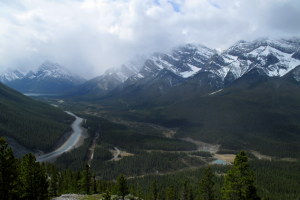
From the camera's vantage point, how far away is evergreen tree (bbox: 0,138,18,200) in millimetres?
52219

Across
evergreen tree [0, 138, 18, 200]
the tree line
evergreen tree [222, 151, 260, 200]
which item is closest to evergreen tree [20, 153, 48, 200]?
the tree line

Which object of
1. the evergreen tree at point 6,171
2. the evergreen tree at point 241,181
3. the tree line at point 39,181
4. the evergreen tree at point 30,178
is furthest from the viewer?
the evergreen tree at point 30,178

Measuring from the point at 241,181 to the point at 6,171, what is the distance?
133 ft

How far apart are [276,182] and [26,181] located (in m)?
170

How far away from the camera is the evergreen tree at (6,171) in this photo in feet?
Result: 171

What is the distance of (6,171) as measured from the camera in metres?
53.0

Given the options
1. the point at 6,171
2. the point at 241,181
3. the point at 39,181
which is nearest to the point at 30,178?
the point at 39,181

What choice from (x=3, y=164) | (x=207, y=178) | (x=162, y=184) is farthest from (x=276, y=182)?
(x=3, y=164)

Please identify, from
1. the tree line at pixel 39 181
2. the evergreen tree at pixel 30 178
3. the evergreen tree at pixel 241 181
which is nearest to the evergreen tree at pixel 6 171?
the tree line at pixel 39 181

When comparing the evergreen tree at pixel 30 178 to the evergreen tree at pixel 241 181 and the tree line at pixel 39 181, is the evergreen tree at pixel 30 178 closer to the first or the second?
the tree line at pixel 39 181

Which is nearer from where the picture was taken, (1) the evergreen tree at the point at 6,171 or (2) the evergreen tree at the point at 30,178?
(1) the evergreen tree at the point at 6,171

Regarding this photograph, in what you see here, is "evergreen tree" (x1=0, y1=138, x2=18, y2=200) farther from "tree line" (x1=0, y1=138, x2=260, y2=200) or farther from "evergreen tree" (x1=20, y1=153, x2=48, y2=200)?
"evergreen tree" (x1=20, y1=153, x2=48, y2=200)

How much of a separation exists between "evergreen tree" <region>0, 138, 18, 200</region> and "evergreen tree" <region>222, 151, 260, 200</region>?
37.6 meters

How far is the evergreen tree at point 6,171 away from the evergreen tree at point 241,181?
37555mm
